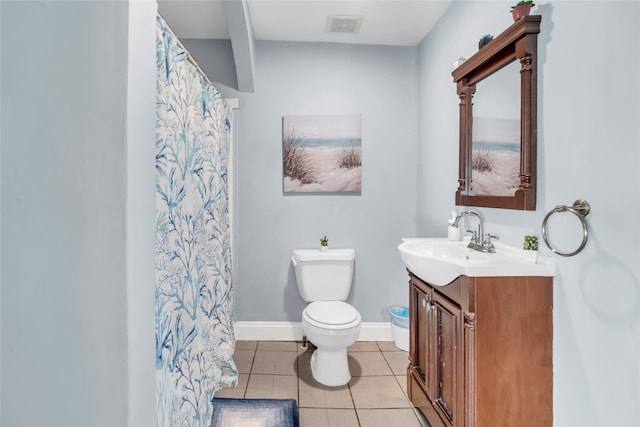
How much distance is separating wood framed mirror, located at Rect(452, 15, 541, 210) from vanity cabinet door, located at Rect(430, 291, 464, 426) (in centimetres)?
55

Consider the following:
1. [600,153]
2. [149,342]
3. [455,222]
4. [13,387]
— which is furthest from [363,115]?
[13,387]

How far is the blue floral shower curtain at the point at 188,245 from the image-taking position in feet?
4.18

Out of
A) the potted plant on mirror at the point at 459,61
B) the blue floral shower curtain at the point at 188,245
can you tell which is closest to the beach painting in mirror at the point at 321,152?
the blue floral shower curtain at the point at 188,245

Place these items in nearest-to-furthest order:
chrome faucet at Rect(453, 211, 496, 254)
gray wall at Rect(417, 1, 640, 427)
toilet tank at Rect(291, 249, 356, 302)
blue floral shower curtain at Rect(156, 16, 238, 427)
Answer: gray wall at Rect(417, 1, 640, 427)
blue floral shower curtain at Rect(156, 16, 238, 427)
chrome faucet at Rect(453, 211, 496, 254)
toilet tank at Rect(291, 249, 356, 302)

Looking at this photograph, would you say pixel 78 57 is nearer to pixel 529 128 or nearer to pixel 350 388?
pixel 529 128

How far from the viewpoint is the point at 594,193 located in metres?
1.20

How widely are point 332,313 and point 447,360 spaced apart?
80 centimetres

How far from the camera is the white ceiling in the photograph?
2363 millimetres

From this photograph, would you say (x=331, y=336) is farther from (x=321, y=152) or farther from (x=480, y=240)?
(x=321, y=152)

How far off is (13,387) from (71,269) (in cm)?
19

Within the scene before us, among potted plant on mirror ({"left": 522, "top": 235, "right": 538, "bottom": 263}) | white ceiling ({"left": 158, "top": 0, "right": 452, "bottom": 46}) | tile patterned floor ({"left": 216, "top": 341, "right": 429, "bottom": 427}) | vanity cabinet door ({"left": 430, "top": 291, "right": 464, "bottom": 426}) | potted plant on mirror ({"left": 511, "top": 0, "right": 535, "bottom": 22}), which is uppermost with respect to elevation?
white ceiling ({"left": 158, "top": 0, "right": 452, "bottom": 46})

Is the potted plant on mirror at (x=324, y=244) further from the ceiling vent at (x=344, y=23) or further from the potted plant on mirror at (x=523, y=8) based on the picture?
the potted plant on mirror at (x=523, y=8)

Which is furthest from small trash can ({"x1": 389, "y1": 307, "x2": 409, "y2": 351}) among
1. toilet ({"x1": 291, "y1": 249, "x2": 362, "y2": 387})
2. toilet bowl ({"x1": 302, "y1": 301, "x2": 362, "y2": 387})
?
toilet bowl ({"x1": 302, "y1": 301, "x2": 362, "y2": 387})

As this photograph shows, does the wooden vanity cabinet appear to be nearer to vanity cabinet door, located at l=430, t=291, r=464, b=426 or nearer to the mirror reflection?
vanity cabinet door, located at l=430, t=291, r=464, b=426
